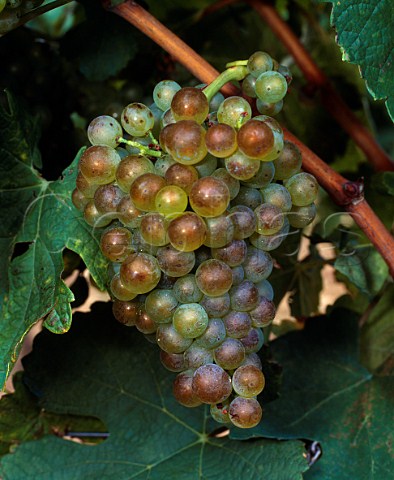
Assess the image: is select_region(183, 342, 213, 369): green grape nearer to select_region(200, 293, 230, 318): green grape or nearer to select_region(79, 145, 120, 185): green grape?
select_region(200, 293, 230, 318): green grape

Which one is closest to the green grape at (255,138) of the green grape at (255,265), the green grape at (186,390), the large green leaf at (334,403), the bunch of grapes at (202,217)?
the bunch of grapes at (202,217)

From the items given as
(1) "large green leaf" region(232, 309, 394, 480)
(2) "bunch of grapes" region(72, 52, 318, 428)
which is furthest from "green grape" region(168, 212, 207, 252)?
(1) "large green leaf" region(232, 309, 394, 480)

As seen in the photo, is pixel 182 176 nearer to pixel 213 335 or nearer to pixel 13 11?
pixel 213 335

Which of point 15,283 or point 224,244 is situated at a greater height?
point 224,244

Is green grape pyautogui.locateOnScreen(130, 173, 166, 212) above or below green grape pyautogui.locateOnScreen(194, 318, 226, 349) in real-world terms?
above

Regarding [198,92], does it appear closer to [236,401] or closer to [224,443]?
[236,401]

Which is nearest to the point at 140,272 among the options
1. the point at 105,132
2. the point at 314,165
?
the point at 105,132

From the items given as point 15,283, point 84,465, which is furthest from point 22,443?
point 15,283
